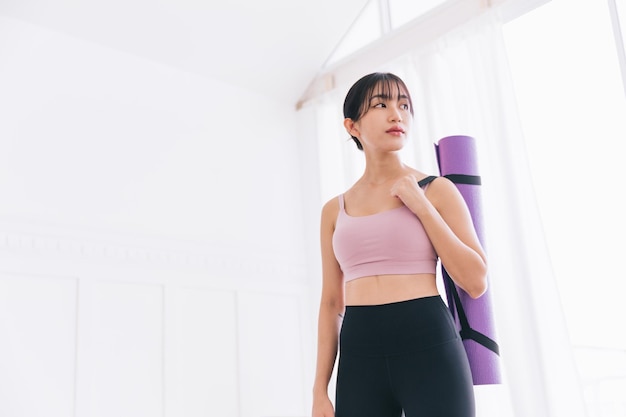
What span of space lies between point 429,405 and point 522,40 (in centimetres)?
169

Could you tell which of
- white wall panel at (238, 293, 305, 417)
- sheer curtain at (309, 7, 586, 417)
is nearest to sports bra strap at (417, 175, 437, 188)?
sheer curtain at (309, 7, 586, 417)

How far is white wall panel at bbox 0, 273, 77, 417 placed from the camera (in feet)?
7.07

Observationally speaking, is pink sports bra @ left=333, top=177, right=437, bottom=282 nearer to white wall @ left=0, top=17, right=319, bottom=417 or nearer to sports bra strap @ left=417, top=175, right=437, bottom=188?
sports bra strap @ left=417, top=175, right=437, bottom=188

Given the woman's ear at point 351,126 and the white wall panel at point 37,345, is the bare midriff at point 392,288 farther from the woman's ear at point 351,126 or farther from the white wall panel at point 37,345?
the white wall panel at point 37,345

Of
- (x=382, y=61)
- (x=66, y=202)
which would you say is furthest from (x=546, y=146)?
(x=66, y=202)

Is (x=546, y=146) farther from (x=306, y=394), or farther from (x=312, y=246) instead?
(x=306, y=394)

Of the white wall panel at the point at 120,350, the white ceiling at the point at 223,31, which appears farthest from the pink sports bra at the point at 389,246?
the white ceiling at the point at 223,31

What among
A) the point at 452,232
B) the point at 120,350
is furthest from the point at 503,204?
the point at 120,350

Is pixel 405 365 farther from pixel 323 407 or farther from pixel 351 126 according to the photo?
pixel 351 126

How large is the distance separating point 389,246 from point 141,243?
140 cm

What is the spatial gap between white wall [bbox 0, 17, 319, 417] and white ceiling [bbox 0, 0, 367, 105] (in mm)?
59

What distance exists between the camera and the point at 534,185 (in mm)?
2383

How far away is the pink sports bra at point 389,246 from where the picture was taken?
4.76 ft

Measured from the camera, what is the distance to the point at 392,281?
1.44 meters
